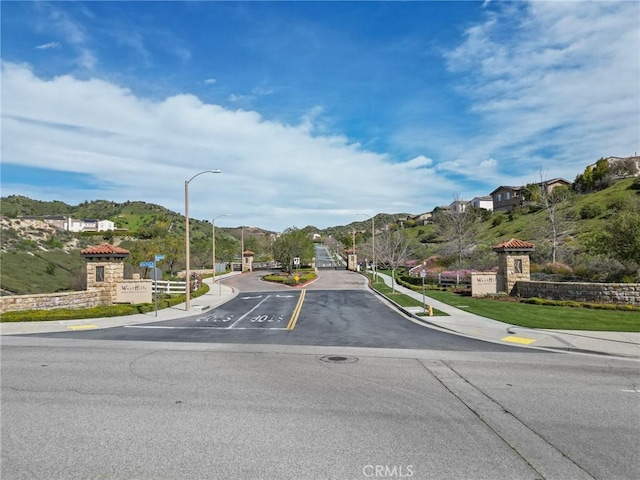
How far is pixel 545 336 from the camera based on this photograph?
1600 centimetres

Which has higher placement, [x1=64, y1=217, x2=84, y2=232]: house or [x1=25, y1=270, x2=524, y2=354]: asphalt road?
[x1=64, y1=217, x2=84, y2=232]: house

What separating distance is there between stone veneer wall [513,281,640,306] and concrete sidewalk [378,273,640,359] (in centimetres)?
788

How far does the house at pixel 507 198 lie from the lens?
94050mm

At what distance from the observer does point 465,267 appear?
4441 cm

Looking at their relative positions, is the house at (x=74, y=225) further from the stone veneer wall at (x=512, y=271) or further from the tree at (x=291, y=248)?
the stone veneer wall at (x=512, y=271)

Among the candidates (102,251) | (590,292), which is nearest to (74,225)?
(102,251)

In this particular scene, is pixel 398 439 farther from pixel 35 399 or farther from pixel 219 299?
pixel 219 299

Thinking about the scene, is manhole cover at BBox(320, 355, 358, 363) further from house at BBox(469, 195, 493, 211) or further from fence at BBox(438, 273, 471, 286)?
house at BBox(469, 195, 493, 211)

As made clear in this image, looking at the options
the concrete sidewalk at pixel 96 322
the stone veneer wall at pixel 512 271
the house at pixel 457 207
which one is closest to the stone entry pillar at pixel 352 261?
the house at pixel 457 207

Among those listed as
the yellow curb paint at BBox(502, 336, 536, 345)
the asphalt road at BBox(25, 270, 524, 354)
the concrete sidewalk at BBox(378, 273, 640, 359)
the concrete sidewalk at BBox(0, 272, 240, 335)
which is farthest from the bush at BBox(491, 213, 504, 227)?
the yellow curb paint at BBox(502, 336, 536, 345)

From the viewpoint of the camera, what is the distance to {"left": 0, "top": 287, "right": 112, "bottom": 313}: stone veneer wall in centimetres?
2131

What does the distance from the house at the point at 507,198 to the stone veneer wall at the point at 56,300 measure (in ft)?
275

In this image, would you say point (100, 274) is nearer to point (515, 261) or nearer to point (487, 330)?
point (487, 330)

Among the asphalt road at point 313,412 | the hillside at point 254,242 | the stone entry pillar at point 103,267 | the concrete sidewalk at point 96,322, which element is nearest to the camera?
the asphalt road at point 313,412
